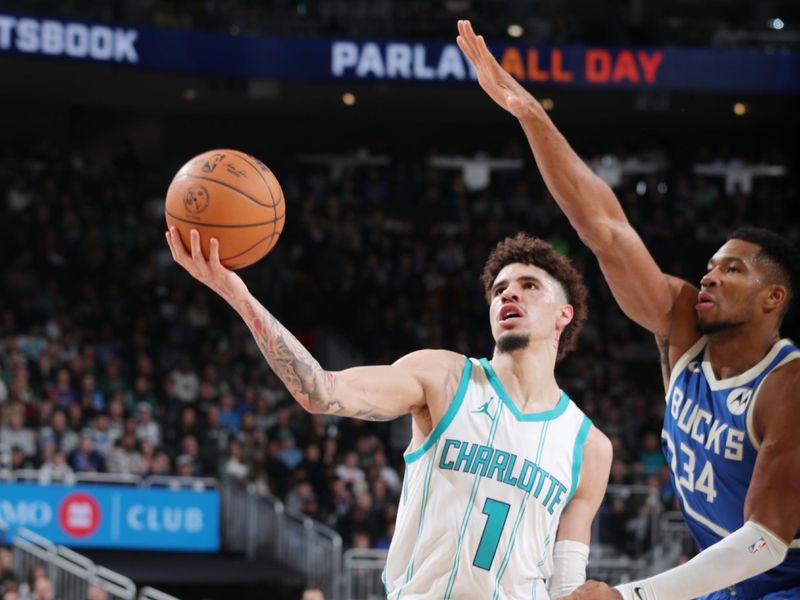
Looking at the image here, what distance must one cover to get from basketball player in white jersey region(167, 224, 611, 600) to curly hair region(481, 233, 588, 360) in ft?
0.13

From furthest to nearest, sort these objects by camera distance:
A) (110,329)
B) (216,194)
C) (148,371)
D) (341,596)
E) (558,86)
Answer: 1. (558,86)
2. (110,329)
3. (148,371)
4. (341,596)
5. (216,194)

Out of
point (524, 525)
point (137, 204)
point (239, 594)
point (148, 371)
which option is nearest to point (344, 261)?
point (137, 204)

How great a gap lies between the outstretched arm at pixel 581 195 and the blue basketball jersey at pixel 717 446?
1.19 feet

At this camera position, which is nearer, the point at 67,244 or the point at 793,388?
the point at 793,388

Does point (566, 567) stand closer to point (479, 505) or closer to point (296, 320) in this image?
point (479, 505)

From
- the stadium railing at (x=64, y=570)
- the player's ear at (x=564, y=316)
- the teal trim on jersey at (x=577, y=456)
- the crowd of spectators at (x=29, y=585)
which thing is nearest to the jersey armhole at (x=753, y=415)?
the teal trim on jersey at (x=577, y=456)

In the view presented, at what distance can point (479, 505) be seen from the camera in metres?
4.62

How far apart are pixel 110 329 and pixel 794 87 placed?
1086 cm

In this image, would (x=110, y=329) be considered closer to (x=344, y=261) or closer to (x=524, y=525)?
(x=344, y=261)

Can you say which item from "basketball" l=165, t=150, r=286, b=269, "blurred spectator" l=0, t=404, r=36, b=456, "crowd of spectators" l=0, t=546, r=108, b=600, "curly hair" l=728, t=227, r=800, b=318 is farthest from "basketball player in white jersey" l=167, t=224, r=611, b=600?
"blurred spectator" l=0, t=404, r=36, b=456

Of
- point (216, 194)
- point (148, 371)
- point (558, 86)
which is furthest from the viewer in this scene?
point (558, 86)

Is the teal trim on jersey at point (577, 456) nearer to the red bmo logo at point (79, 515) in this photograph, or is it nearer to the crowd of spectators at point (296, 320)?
the crowd of spectators at point (296, 320)

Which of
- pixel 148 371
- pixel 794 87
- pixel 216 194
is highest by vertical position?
pixel 794 87

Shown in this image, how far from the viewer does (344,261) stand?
20766 mm
